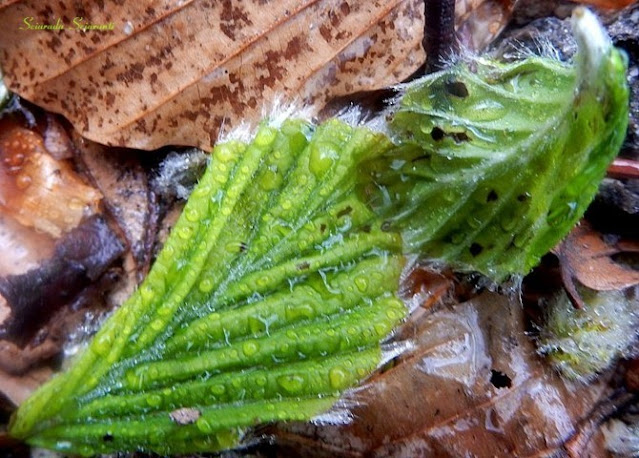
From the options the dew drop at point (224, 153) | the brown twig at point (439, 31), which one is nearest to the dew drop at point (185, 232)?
the dew drop at point (224, 153)

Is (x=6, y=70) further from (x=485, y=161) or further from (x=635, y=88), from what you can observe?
(x=635, y=88)

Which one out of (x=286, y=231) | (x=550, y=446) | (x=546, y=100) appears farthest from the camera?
(x=550, y=446)

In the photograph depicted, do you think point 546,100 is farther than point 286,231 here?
No

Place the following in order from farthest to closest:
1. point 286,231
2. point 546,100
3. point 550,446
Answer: point 550,446, point 286,231, point 546,100

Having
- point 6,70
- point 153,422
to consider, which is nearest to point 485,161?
point 153,422

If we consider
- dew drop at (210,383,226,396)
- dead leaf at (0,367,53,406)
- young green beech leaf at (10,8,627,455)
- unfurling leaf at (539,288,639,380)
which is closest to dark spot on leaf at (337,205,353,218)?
young green beech leaf at (10,8,627,455)

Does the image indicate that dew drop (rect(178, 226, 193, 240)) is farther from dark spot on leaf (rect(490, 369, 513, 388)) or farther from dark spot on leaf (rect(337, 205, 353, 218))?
dark spot on leaf (rect(490, 369, 513, 388))
